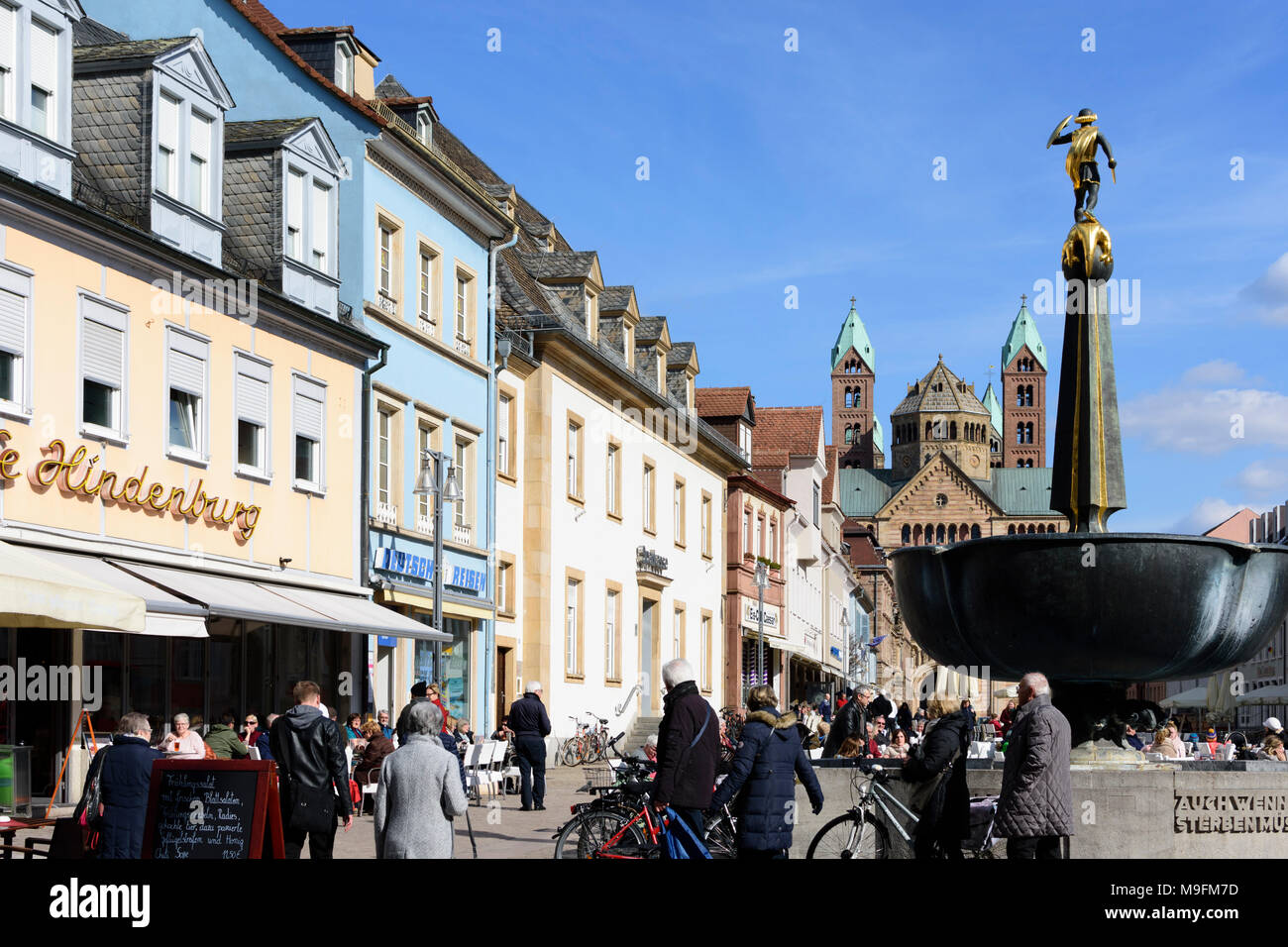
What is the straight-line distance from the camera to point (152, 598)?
19453 millimetres

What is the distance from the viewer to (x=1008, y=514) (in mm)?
184875

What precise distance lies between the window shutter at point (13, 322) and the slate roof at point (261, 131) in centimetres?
719

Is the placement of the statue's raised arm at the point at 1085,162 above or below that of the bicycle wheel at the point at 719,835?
above

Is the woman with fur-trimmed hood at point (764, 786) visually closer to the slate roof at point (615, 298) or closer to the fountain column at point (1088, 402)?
the fountain column at point (1088, 402)

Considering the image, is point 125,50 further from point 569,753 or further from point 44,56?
point 569,753

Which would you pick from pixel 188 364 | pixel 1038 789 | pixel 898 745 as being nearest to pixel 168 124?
pixel 188 364

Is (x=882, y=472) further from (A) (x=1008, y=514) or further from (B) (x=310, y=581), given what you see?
(B) (x=310, y=581)

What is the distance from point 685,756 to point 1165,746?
14.5 metres

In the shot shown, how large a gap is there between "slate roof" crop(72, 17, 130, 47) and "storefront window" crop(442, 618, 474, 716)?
37.5 feet

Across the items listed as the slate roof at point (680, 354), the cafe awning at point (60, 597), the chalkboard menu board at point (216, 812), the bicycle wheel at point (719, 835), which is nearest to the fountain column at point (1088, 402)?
the bicycle wheel at point (719, 835)

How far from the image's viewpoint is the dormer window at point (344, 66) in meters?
29.5

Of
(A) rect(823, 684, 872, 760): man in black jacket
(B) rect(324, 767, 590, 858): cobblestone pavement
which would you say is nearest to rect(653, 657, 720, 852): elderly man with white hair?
(B) rect(324, 767, 590, 858): cobblestone pavement

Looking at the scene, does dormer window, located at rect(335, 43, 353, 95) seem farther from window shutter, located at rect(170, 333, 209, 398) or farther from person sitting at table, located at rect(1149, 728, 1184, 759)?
person sitting at table, located at rect(1149, 728, 1184, 759)
